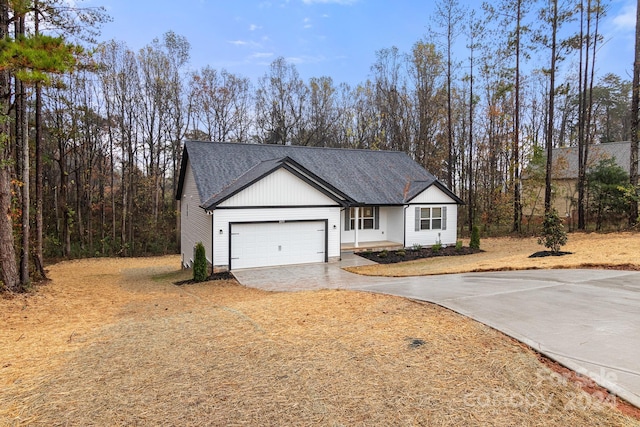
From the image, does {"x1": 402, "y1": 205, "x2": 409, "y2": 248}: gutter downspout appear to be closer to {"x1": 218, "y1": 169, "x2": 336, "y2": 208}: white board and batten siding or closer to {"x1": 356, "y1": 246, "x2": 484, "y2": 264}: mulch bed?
{"x1": 356, "y1": 246, "x2": 484, "y2": 264}: mulch bed

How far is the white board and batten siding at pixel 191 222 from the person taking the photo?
14.8 m

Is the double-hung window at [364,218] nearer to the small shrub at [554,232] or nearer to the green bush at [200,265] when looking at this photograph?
the small shrub at [554,232]

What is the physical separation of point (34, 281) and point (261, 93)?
23.4m

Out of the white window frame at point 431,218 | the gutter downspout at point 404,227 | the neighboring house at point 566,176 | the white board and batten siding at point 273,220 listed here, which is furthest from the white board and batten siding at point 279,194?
the neighboring house at point 566,176

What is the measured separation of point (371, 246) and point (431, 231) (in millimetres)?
3572

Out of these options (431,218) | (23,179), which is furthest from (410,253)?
(23,179)

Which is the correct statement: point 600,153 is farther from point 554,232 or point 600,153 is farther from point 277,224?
point 277,224

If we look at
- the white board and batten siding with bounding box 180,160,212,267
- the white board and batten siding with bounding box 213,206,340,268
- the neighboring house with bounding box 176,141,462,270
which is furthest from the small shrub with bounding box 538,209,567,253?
the white board and batten siding with bounding box 180,160,212,267

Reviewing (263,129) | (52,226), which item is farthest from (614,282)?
(52,226)

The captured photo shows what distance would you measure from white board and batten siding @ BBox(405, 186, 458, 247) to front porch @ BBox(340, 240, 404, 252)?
0.71m

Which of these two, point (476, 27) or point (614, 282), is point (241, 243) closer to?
point (614, 282)

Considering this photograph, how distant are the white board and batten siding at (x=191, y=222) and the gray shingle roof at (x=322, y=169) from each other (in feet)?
2.60

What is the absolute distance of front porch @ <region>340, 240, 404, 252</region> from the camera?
17.9m

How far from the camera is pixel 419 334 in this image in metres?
5.50
